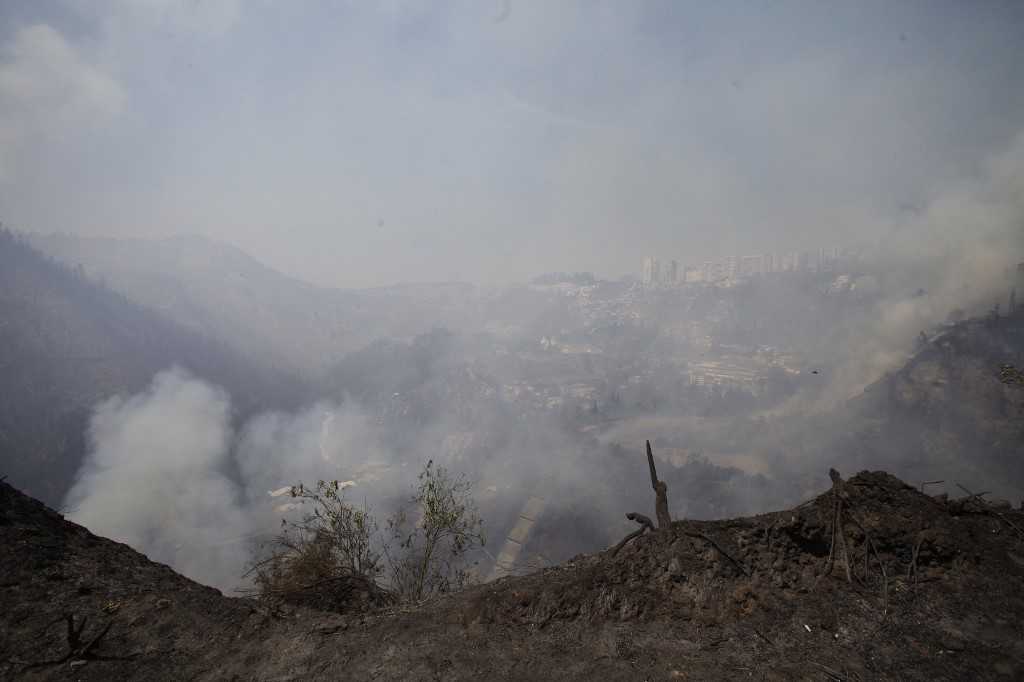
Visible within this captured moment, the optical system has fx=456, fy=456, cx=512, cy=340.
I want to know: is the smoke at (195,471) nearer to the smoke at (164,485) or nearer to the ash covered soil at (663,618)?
the smoke at (164,485)

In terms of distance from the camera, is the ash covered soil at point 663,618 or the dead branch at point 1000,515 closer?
the ash covered soil at point 663,618

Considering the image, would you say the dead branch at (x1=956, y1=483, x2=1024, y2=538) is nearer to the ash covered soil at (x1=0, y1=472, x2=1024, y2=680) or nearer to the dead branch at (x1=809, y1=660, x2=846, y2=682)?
the ash covered soil at (x1=0, y1=472, x2=1024, y2=680)

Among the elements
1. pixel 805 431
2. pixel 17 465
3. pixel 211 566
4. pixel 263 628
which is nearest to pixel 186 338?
pixel 17 465

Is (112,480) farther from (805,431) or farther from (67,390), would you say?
(805,431)

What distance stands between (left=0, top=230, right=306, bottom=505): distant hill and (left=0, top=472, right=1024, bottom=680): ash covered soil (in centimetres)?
11305

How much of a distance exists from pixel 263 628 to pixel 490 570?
281 ft

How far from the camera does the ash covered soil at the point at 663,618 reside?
4.95 meters

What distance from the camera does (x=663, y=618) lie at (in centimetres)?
574

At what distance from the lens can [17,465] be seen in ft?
295

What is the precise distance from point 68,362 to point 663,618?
160 metres

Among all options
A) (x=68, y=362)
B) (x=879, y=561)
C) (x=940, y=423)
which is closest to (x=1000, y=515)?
(x=879, y=561)

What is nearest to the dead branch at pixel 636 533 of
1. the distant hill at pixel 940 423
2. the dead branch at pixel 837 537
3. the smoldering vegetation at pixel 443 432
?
the dead branch at pixel 837 537

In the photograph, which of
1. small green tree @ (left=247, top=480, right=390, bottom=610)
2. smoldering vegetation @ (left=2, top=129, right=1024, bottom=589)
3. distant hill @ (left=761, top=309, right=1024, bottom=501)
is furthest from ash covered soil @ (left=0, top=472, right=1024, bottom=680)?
distant hill @ (left=761, top=309, right=1024, bottom=501)

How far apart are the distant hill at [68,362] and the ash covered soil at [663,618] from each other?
113049mm
